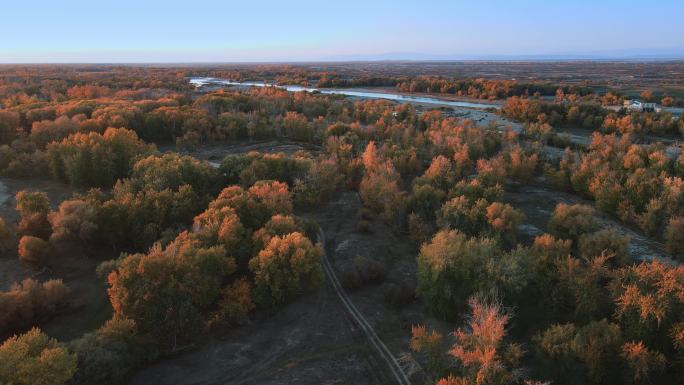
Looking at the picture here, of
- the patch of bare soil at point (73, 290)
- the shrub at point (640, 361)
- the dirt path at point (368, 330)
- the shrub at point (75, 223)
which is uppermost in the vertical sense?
the shrub at point (75, 223)

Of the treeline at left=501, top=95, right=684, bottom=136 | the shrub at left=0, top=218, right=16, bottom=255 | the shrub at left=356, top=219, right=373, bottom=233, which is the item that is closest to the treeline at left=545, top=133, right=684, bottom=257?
the treeline at left=501, top=95, right=684, bottom=136

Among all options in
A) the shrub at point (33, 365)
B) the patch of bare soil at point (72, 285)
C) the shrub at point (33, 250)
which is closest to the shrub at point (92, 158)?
the patch of bare soil at point (72, 285)

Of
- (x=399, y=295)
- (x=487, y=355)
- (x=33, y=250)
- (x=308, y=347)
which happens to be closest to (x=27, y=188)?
(x=33, y=250)

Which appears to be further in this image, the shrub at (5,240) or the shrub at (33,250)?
the shrub at (5,240)

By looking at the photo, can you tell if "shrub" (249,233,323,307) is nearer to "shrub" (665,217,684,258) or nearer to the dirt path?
the dirt path

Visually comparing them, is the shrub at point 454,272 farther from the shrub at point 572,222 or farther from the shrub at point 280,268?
the shrub at point 572,222

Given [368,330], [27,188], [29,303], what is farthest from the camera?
[27,188]

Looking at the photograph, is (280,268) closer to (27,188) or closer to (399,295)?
(399,295)

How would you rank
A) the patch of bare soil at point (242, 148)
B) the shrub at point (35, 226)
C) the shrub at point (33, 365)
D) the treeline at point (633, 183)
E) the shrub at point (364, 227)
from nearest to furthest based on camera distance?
the shrub at point (33, 365)
the shrub at point (35, 226)
the treeline at point (633, 183)
the shrub at point (364, 227)
the patch of bare soil at point (242, 148)

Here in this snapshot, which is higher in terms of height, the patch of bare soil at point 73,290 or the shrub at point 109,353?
the shrub at point 109,353
